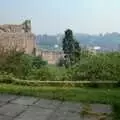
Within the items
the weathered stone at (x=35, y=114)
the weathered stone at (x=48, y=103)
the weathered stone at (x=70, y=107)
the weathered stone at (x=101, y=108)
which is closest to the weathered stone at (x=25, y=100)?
the weathered stone at (x=48, y=103)

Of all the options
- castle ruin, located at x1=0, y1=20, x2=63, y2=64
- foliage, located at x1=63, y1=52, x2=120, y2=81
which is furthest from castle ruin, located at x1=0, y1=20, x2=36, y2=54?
foliage, located at x1=63, y1=52, x2=120, y2=81

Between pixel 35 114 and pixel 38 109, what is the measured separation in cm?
39

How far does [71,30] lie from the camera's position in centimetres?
3875

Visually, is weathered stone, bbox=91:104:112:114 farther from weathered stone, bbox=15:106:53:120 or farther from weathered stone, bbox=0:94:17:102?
weathered stone, bbox=0:94:17:102

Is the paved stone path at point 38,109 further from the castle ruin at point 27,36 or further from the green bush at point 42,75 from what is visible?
the castle ruin at point 27,36

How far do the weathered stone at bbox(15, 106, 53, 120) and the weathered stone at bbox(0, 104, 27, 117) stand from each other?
0.13m

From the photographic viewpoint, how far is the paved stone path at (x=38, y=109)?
509 cm

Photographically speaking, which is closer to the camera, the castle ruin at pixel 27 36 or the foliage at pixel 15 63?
the foliage at pixel 15 63

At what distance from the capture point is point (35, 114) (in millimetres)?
5242

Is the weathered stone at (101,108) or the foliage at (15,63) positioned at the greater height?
the foliage at (15,63)

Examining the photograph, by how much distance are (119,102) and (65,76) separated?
385 centimetres

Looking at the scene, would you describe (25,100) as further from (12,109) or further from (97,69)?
(97,69)

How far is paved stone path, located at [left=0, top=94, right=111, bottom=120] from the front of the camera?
5086mm

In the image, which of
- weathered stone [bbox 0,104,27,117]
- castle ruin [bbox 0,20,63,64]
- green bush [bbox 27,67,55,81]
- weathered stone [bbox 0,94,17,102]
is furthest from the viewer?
castle ruin [bbox 0,20,63,64]
